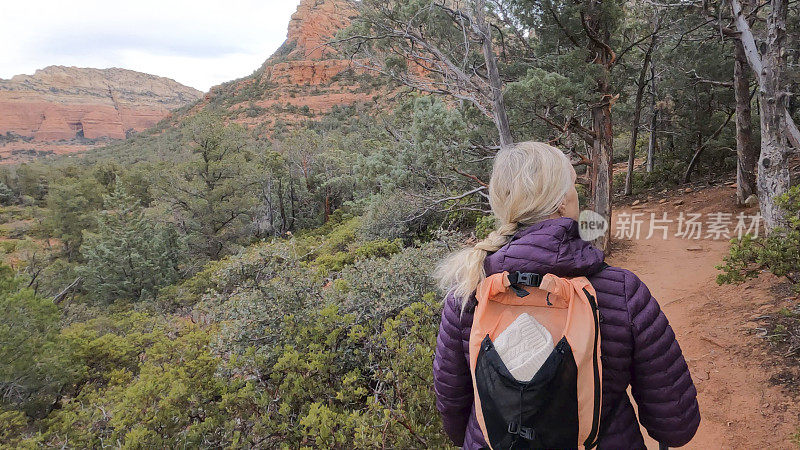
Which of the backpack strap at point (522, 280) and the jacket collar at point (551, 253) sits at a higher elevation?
the jacket collar at point (551, 253)

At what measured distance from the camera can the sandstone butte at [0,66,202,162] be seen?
269ft

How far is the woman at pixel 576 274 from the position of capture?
1.20m

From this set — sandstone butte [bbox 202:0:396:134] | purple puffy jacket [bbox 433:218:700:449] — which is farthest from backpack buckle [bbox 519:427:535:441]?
sandstone butte [bbox 202:0:396:134]

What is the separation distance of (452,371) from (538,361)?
53 centimetres

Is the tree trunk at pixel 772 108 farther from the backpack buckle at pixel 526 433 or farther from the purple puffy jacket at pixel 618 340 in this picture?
the backpack buckle at pixel 526 433

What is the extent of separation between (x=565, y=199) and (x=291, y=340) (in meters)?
2.72

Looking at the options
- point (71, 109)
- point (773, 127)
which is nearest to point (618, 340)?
point (773, 127)

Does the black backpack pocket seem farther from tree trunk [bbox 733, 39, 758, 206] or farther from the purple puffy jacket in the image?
tree trunk [bbox 733, 39, 758, 206]

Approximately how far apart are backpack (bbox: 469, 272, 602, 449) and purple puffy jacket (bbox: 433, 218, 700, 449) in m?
0.08

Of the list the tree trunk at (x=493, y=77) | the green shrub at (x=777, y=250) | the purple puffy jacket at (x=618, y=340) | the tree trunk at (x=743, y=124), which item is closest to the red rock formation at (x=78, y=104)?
the tree trunk at (x=493, y=77)

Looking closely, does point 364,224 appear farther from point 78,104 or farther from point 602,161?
point 78,104

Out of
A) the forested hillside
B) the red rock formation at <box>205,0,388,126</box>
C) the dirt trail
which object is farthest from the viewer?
the red rock formation at <box>205,0,388,126</box>

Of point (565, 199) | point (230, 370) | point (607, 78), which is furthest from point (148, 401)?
point (607, 78)

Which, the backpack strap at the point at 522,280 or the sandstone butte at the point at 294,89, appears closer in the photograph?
the backpack strap at the point at 522,280
